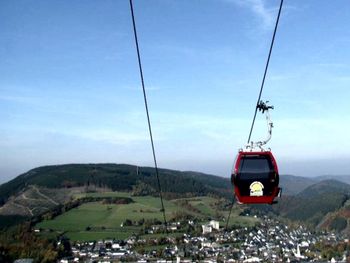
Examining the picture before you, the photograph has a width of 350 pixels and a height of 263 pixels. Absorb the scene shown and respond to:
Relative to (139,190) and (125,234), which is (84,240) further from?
(139,190)

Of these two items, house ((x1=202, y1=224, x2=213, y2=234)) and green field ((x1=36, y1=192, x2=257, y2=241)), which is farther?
house ((x1=202, y1=224, x2=213, y2=234))

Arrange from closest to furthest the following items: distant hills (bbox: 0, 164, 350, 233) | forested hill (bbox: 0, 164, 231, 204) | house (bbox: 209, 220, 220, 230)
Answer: house (bbox: 209, 220, 220, 230)
distant hills (bbox: 0, 164, 350, 233)
forested hill (bbox: 0, 164, 231, 204)

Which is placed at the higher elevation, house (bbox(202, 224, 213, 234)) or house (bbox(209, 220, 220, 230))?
house (bbox(209, 220, 220, 230))

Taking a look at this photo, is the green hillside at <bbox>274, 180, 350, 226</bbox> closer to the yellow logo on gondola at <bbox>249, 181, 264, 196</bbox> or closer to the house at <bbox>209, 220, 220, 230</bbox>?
the house at <bbox>209, 220, 220, 230</bbox>

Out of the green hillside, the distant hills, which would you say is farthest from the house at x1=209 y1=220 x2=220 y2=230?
the green hillside

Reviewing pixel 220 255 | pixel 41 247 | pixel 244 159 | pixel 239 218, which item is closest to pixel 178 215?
pixel 239 218

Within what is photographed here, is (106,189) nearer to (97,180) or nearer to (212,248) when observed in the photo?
(97,180)

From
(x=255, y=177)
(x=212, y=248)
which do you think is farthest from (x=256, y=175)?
(x=212, y=248)
